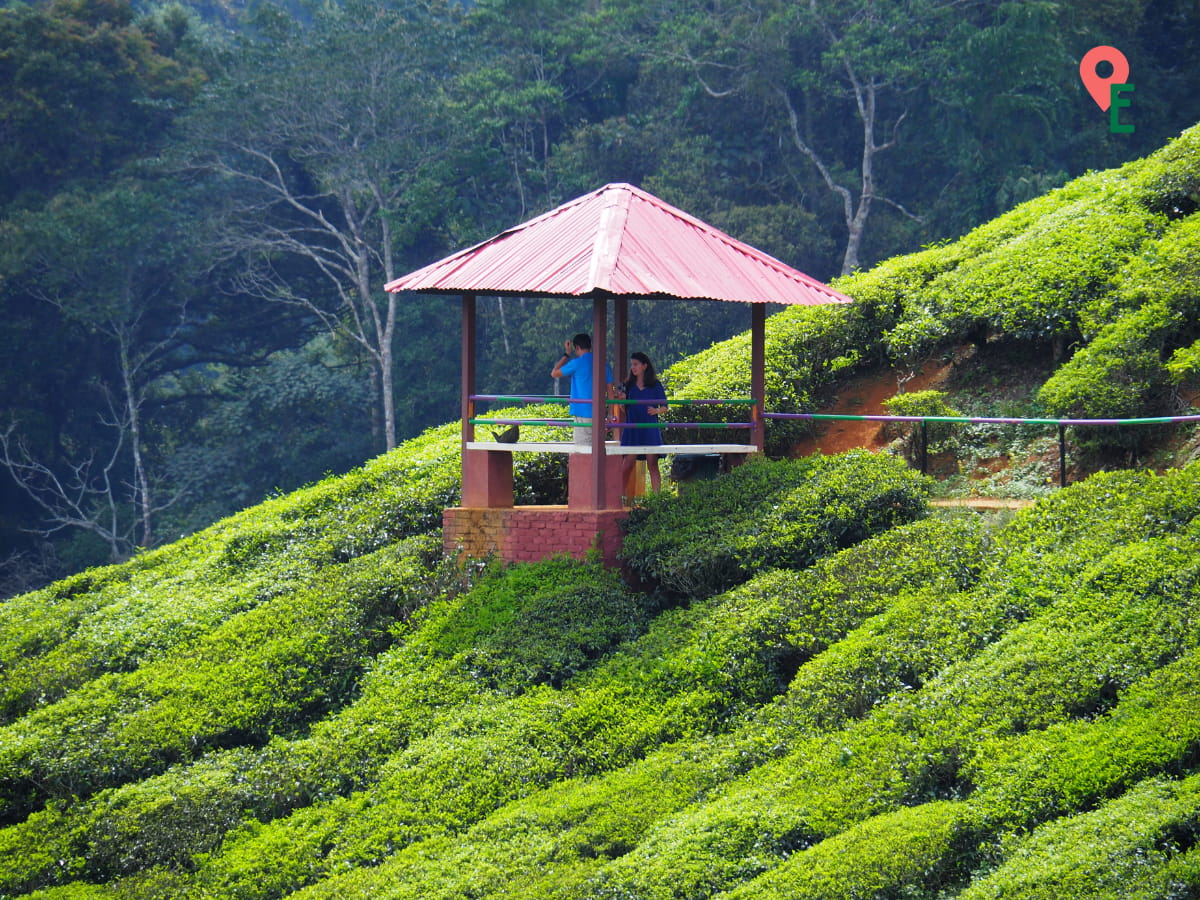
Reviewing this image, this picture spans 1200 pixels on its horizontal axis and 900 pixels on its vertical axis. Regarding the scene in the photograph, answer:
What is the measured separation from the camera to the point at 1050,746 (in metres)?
7.08

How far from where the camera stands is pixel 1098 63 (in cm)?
2714

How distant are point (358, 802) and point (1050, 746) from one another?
414 cm

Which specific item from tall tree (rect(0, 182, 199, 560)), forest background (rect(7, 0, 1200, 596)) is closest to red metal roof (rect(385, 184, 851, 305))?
forest background (rect(7, 0, 1200, 596))

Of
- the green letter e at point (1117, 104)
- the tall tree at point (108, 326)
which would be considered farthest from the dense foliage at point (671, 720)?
the tall tree at point (108, 326)

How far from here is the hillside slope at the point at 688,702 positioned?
6949mm

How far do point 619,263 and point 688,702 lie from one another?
3351 millimetres

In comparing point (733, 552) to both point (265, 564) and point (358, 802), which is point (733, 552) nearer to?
point (358, 802)

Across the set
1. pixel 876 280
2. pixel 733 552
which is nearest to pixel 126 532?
pixel 876 280

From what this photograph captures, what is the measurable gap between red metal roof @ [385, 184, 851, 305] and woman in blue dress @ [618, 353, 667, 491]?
2.31 ft

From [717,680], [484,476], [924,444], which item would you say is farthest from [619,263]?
[717,680]

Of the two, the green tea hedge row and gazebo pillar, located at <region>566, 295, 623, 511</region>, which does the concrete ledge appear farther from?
the green tea hedge row

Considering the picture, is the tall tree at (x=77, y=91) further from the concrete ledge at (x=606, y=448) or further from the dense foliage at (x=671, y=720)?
the concrete ledge at (x=606, y=448)

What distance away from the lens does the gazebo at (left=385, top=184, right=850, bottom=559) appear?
1047cm

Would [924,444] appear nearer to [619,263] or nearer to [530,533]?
[619,263]
